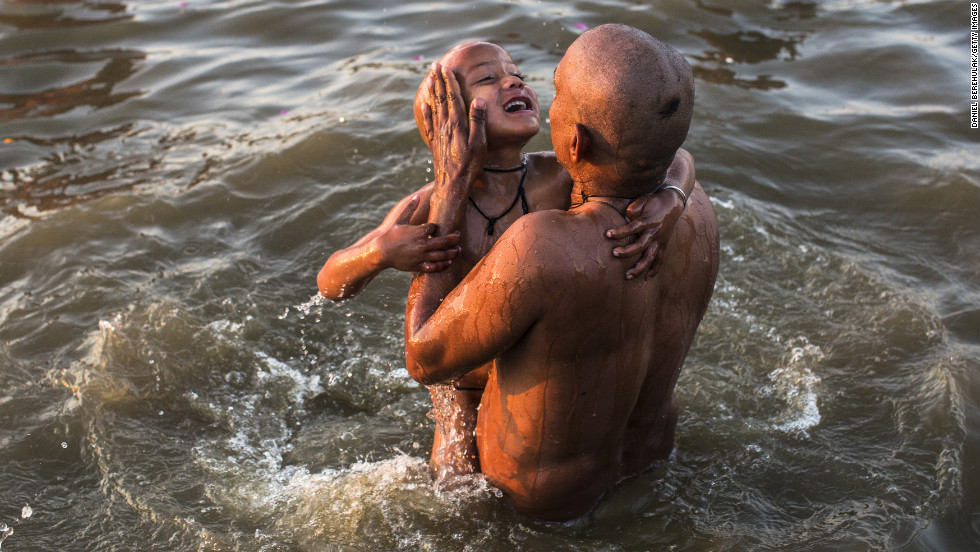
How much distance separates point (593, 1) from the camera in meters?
8.98

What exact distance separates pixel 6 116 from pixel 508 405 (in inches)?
247

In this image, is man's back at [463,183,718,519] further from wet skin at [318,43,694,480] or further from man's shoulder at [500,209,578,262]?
wet skin at [318,43,694,480]

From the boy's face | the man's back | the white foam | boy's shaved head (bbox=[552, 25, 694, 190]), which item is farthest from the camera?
the white foam

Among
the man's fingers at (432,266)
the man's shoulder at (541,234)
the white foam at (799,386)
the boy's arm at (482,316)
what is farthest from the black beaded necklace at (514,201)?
the white foam at (799,386)

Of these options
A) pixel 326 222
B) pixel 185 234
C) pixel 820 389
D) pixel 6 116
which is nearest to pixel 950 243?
pixel 820 389

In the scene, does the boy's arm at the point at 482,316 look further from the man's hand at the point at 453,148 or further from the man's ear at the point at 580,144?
the man's hand at the point at 453,148

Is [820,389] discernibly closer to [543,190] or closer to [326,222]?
[543,190]

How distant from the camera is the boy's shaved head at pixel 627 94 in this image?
229cm

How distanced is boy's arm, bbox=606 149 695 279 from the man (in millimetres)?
38

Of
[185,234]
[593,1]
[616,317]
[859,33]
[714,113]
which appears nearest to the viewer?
[616,317]

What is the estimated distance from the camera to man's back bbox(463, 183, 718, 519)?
7.86ft

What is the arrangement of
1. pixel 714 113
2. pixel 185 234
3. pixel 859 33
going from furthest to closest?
pixel 859 33 < pixel 714 113 < pixel 185 234

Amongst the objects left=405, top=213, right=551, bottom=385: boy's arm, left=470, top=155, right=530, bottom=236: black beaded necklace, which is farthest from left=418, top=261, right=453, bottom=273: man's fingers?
left=470, top=155, right=530, bottom=236: black beaded necklace

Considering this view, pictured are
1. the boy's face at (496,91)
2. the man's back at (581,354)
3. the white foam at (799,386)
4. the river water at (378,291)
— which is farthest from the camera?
the white foam at (799,386)
